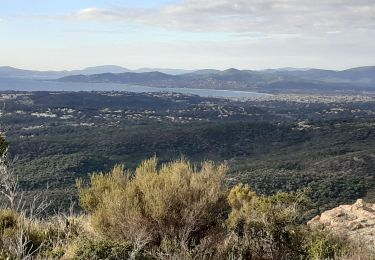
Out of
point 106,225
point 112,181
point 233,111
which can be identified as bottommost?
point 233,111

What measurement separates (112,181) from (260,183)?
22.9 m

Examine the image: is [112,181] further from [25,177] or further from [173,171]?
[25,177]

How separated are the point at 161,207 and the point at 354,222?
624 centimetres

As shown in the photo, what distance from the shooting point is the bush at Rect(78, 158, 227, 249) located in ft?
22.1

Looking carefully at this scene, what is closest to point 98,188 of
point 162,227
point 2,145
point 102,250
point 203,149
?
point 162,227

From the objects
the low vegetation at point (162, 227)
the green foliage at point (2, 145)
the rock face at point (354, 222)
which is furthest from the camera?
the rock face at point (354, 222)

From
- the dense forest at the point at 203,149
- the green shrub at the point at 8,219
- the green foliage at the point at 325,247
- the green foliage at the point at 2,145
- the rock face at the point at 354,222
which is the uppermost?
the green foliage at the point at 2,145

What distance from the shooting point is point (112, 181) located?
756cm

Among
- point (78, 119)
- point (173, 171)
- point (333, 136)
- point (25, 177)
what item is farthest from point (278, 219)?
point (78, 119)

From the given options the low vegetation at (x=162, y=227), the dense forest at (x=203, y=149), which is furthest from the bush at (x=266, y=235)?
the dense forest at (x=203, y=149)

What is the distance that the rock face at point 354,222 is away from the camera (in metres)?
9.55

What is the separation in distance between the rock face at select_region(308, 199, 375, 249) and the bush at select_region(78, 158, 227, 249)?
3251 mm

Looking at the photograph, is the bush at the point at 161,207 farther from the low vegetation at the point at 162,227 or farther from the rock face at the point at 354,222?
the rock face at the point at 354,222

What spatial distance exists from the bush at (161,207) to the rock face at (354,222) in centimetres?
325
